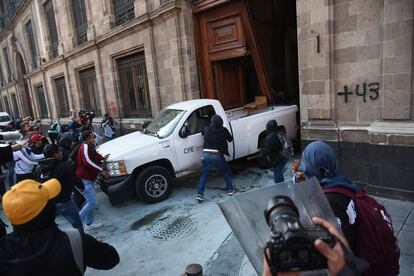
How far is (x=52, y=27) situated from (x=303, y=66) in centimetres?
1697

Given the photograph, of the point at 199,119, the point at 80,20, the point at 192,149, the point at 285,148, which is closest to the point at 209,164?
the point at 192,149

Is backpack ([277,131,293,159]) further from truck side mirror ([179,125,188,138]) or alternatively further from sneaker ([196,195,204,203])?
truck side mirror ([179,125,188,138])

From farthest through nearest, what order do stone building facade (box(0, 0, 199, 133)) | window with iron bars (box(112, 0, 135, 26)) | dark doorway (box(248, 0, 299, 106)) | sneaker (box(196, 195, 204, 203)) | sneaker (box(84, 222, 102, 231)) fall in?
window with iron bars (box(112, 0, 135, 26)) < dark doorway (box(248, 0, 299, 106)) < stone building facade (box(0, 0, 199, 133)) < sneaker (box(196, 195, 204, 203)) < sneaker (box(84, 222, 102, 231))

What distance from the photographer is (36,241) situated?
67.5 inches

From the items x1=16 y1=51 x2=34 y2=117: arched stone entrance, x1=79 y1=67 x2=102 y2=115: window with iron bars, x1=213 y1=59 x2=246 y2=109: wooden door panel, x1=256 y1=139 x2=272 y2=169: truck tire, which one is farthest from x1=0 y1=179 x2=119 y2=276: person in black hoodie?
x1=16 y1=51 x2=34 y2=117: arched stone entrance

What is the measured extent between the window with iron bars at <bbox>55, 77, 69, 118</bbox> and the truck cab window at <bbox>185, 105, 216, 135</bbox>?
14410 mm

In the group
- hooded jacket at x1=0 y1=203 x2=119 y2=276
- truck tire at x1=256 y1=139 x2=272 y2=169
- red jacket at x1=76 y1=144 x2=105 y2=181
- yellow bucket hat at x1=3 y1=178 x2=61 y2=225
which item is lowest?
truck tire at x1=256 y1=139 x2=272 y2=169

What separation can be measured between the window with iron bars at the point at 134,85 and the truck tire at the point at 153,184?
5810 millimetres

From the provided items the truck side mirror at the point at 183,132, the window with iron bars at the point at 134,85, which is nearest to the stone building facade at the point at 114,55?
the window with iron bars at the point at 134,85

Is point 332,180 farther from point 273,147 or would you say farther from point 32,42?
point 32,42

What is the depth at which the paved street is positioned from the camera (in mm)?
3787

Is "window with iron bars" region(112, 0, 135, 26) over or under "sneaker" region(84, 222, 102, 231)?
over

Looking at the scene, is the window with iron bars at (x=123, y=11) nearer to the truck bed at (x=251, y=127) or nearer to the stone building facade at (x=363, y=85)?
the truck bed at (x=251, y=127)

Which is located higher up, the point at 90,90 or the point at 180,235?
the point at 90,90
